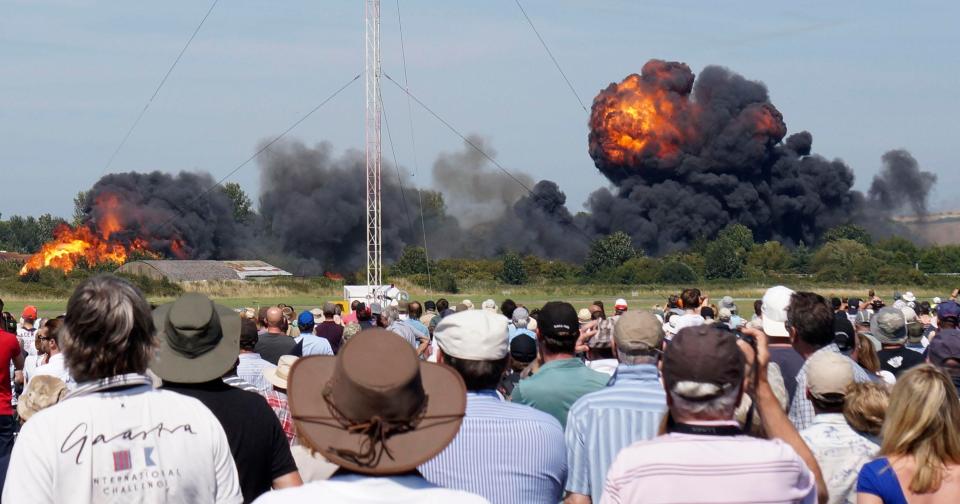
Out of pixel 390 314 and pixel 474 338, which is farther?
pixel 390 314

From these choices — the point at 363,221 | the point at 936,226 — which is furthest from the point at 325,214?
the point at 936,226

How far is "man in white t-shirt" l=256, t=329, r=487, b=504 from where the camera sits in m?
3.01

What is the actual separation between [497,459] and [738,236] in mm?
83254

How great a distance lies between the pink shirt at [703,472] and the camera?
3.66 metres

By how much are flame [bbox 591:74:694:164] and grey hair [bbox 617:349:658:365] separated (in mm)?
83950

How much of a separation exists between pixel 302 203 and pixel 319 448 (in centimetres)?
8148

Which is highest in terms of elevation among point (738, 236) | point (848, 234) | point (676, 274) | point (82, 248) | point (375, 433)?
point (375, 433)

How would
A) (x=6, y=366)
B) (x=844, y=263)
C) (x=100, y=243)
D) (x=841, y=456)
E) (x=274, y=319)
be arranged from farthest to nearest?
(x=100, y=243), (x=844, y=263), (x=274, y=319), (x=6, y=366), (x=841, y=456)

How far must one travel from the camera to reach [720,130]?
3553 inches

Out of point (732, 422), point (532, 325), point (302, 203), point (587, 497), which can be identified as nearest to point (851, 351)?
point (587, 497)

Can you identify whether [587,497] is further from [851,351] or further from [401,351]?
[851,351]

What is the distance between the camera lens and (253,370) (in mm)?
8359

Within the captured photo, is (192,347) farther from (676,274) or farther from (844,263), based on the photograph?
(844,263)

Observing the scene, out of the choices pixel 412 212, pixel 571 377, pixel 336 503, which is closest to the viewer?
pixel 336 503
